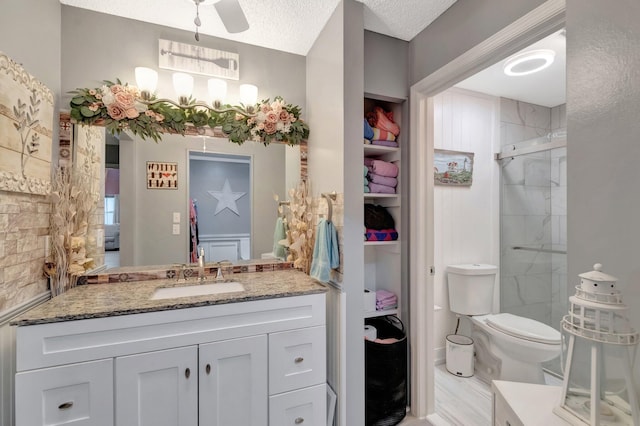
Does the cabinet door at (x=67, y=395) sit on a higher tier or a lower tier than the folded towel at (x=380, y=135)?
lower

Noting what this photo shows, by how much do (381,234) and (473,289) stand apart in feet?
3.62

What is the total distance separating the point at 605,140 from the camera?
0.87m

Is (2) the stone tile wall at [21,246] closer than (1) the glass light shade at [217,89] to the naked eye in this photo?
Yes

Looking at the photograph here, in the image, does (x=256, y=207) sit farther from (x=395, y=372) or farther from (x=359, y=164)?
(x=395, y=372)

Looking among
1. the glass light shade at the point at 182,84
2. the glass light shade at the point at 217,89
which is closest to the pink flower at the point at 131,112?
the glass light shade at the point at 182,84

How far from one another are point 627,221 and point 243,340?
150 cm

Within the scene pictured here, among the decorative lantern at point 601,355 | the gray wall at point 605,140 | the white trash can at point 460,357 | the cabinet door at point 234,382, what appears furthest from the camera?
the white trash can at point 460,357

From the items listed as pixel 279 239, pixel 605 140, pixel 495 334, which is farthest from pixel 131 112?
pixel 495 334

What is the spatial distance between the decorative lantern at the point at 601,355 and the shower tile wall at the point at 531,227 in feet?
7.18

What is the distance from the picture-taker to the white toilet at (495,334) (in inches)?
78.7

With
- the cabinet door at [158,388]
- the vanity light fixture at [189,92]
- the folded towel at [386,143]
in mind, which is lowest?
the cabinet door at [158,388]

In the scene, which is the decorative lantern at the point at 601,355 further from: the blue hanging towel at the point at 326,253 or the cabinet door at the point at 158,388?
the cabinet door at the point at 158,388

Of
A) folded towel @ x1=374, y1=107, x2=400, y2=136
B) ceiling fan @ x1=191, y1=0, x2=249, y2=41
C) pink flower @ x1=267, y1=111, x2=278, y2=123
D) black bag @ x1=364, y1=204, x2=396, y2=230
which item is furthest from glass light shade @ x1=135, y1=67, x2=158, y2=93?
black bag @ x1=364, y1=204, x2=396, y2=230

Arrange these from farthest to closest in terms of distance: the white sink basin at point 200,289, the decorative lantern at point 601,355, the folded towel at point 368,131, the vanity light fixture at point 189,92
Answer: the folded towel at point 368,131 < the vanity light fixture at point 189,92 < the white sink basin at point 200,289 < the decorative lantern at point 601,355
